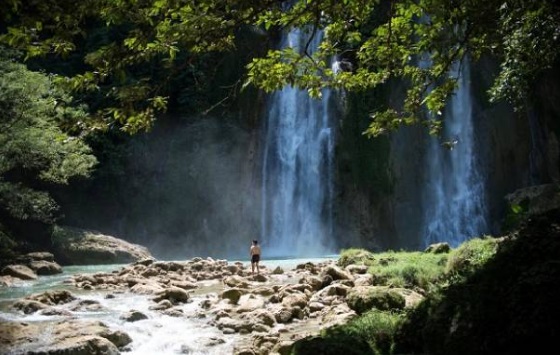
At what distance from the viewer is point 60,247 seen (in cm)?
2234

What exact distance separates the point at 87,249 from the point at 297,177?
11.6 metres

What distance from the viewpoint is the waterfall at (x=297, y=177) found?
2780 cm

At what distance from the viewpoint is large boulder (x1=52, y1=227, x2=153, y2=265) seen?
2212 cm

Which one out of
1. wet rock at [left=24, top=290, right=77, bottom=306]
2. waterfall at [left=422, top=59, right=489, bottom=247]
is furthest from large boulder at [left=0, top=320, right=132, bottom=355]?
waterfall at [left=422, top=59, right=489, bottom=247]

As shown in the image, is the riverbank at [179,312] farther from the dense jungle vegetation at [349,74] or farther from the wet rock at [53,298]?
the dense jungle vegetation at [349,74]

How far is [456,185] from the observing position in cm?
2698

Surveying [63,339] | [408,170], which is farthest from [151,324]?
[408,170]

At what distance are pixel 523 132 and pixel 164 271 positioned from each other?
19.8 m

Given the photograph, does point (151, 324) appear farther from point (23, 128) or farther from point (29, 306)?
point (23, 128)

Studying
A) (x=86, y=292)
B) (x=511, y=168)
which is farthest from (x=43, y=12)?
(x=511, y=168)

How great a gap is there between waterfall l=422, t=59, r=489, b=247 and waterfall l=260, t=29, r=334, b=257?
535 centimetres

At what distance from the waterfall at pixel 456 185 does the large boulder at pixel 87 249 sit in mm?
14872

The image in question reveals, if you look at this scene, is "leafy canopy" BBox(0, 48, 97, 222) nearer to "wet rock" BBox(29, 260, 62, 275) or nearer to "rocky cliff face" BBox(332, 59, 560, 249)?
"wet rock" BBox(29, 260, 62, 275)

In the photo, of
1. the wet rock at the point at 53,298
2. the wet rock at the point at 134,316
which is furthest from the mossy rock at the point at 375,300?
the wet rock at the point at 53,298
